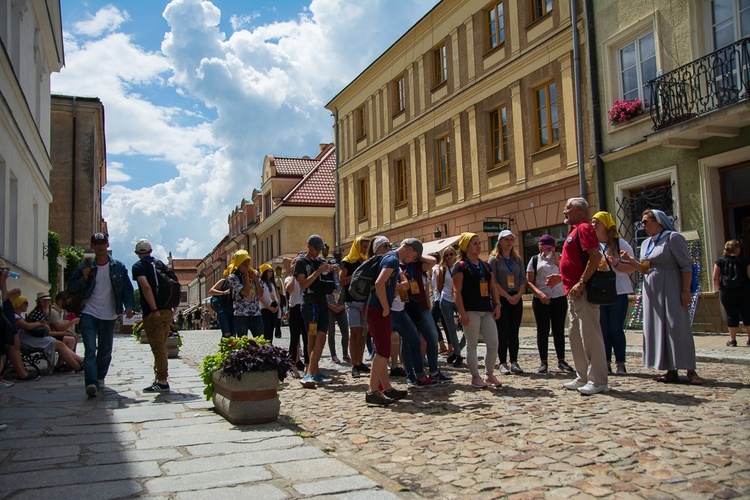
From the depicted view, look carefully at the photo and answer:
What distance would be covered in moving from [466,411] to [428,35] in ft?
64.3

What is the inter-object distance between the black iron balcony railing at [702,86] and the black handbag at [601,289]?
7.44 m

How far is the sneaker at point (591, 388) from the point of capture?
6.48 metres

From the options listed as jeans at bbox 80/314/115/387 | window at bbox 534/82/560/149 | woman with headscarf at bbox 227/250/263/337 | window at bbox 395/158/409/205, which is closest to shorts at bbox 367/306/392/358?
woman with headscarf at bbox 227/250/263/337

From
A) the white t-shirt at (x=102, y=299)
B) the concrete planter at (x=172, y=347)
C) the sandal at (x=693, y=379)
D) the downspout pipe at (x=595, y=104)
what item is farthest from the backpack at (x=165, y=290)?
the downspout pipe at (x=595, y=104)

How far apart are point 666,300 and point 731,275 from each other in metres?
4.87

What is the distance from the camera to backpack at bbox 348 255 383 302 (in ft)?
21.9

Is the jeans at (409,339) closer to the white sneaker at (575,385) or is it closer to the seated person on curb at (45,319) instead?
the white sneaker at (575,385)

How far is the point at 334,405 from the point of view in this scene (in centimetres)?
668

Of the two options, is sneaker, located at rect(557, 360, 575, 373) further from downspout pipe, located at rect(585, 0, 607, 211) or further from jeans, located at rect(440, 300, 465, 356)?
downspout pipe, located at rect(585, 0, 607, 211)

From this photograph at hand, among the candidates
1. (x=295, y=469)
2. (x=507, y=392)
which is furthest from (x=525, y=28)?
(x=295, y=469)

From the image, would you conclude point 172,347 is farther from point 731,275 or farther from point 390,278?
point 731,275

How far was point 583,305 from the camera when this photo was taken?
6527 mm

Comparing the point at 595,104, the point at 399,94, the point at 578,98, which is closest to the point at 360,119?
the point at 399,94

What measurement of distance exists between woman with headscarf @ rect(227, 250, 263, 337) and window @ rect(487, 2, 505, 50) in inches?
514
